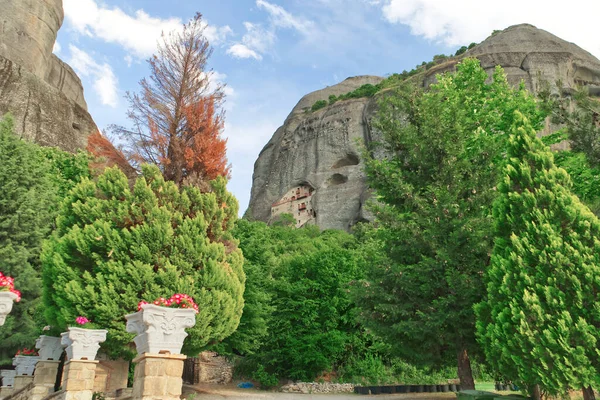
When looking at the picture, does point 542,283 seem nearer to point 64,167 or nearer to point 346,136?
point 64,167

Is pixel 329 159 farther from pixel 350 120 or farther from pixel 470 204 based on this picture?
pixel 470 204

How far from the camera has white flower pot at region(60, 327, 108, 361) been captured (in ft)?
33.9

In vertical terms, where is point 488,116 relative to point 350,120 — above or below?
below

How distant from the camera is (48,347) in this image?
1300 cm

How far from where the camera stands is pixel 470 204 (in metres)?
11.9

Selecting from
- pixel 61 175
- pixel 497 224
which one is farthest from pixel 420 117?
pixel 61 175

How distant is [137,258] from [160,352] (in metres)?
5.70

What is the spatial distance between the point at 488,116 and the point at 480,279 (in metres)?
6.75

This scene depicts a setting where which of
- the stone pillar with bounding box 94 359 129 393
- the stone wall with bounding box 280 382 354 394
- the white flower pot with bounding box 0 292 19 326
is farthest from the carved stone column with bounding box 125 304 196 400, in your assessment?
the stone wall with bounding box 280 382 354 394

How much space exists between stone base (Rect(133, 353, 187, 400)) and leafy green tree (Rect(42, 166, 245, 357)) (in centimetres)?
471

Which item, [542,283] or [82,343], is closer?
[542,283]

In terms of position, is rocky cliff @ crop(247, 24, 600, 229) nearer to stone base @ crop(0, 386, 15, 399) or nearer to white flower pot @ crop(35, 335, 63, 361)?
stone base @ crop(0, 386, 15, 399)

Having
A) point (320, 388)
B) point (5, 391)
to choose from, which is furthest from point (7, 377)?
point (320, 388)

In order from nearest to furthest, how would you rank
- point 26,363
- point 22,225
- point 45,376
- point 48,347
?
point 45,376
point 48,347
point 26,363
point 22,225
